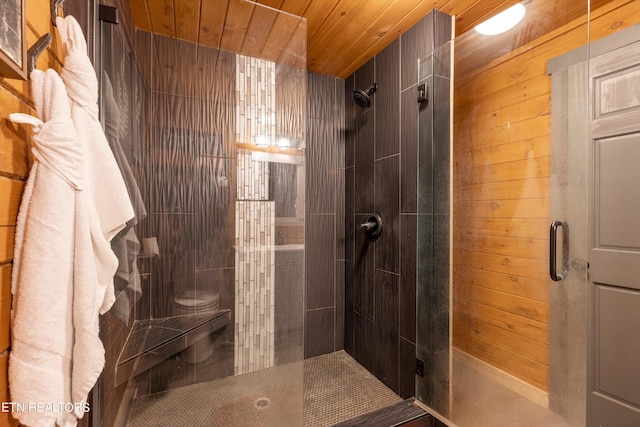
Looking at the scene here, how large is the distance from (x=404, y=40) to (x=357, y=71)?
519mm

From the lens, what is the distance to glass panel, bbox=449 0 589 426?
1212 mm

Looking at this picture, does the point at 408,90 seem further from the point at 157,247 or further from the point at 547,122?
the point at 157,247

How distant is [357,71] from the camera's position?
2.21m

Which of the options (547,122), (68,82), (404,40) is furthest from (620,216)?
(68,82)

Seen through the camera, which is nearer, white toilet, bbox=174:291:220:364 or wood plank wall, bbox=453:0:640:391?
wood plank wall, bbox=453:0:640:391

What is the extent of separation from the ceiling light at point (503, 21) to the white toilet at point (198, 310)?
1.94 meters

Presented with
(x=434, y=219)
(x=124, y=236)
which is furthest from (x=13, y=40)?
(x=434, y=219)

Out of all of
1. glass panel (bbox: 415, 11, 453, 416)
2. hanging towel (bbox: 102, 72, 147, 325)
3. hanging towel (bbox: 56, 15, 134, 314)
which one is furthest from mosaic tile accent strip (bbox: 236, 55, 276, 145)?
glass panel (bbox: 415, 11, 453, 416)

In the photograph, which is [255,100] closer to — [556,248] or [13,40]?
[13,40]

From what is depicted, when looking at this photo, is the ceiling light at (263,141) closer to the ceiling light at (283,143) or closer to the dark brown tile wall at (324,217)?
the ceiling light at (283,143)

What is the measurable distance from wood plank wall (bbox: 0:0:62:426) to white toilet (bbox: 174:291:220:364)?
2.77 ft

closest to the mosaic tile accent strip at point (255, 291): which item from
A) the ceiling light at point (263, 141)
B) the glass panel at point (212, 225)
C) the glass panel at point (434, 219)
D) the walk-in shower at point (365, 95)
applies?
the glass panel at point (212, 225)

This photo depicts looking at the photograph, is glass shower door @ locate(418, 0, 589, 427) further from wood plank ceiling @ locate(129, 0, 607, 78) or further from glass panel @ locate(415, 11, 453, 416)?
wood plank ceiling @ locate(129, 0, 607, 78)

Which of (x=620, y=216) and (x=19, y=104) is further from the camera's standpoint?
(x=620, y=216)
